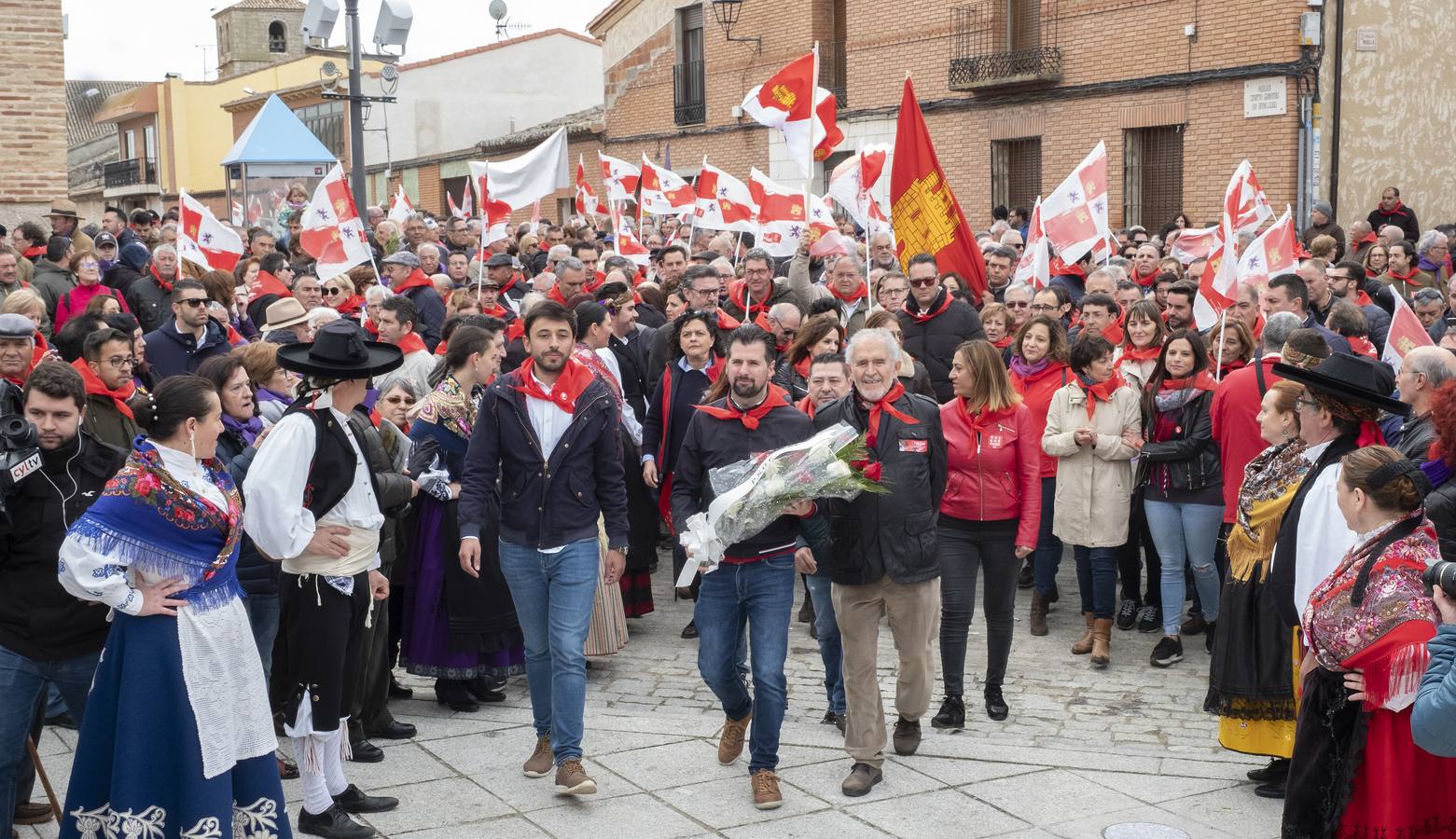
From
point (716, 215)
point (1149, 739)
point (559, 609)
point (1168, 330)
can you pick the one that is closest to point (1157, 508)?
point (1149, 739)

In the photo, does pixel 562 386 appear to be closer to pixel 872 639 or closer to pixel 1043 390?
pixel 872 639

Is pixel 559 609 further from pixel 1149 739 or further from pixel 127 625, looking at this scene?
pixel 1149 739

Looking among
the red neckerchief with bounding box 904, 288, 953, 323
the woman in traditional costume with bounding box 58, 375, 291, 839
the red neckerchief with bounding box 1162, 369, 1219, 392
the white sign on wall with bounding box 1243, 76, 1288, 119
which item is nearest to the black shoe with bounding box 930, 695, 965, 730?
the red neckerchief with bounding box 1162, 369, 1219, 392

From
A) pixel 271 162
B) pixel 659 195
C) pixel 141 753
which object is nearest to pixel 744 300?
pixel 659 195

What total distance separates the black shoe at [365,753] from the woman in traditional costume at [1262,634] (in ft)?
12.6

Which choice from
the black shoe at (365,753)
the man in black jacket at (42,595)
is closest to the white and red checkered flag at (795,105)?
the black shoe at (365,753)

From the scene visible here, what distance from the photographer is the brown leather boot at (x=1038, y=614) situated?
9055mm

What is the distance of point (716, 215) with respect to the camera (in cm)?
1578

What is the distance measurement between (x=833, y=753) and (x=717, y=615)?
41.2 inches

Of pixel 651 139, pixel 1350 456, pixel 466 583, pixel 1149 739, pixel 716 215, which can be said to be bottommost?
pixel 1149 739

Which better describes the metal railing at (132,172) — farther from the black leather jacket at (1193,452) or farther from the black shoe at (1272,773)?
the black shoe at (1272,773)

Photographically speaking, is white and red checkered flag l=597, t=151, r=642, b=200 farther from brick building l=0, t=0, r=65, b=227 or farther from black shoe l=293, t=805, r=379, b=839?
black shoe l=293, t=805, r=379, b=839

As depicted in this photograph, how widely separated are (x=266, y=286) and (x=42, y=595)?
7659 millimetres

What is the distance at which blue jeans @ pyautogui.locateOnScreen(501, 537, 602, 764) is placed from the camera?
6227 mm
